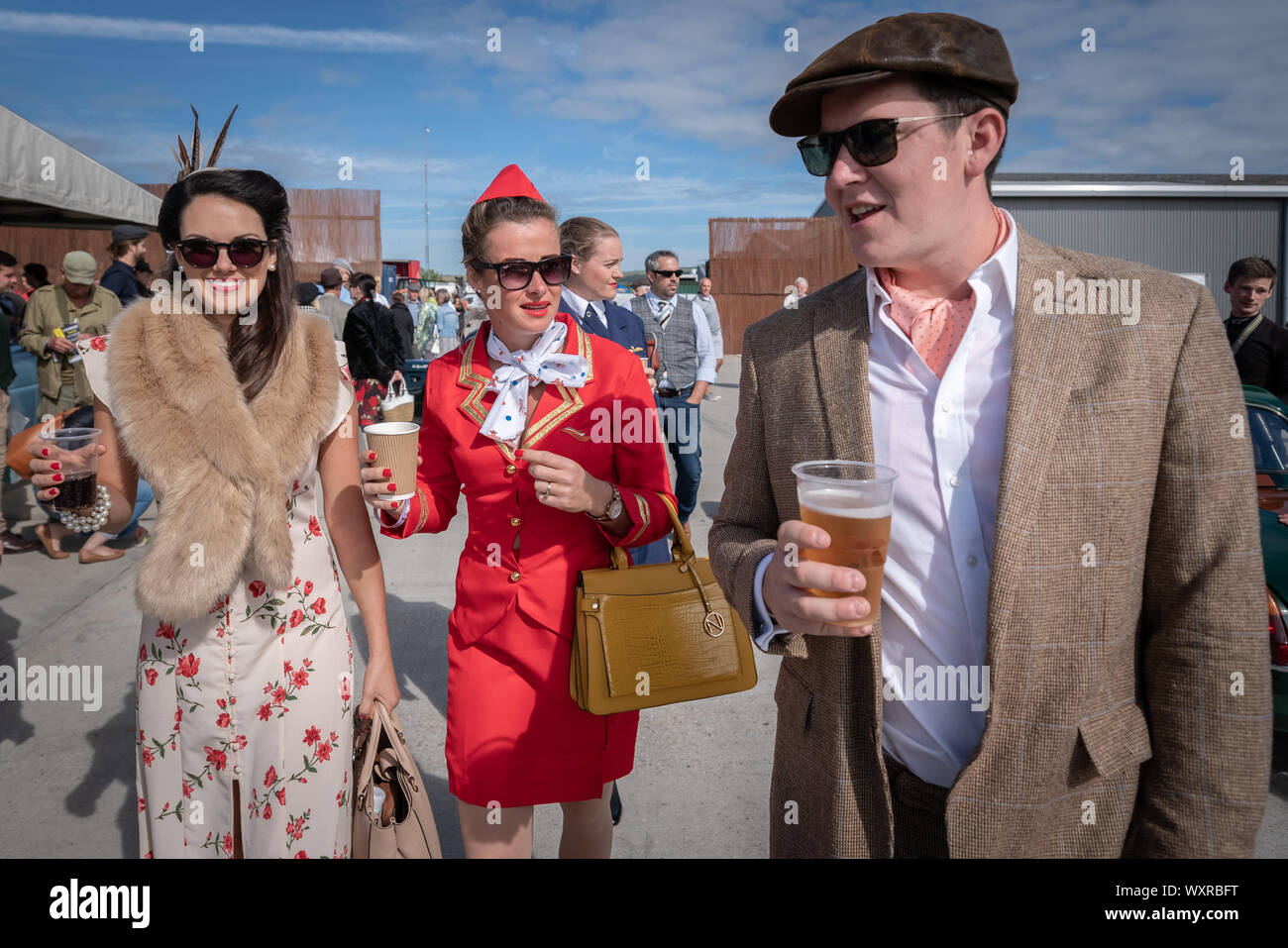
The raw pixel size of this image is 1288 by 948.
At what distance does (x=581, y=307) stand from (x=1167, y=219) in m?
27.4

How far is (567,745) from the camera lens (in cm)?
251

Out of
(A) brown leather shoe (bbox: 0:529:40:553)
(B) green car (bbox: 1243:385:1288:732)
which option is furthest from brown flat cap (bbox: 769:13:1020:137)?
(A) brown leather shoe (bbox: 0:529:40:553)

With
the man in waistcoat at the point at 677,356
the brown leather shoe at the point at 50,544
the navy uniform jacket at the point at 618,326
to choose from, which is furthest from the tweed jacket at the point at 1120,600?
the brown leather shoe at the point at 50,544

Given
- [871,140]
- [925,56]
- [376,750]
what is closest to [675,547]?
[376,750]

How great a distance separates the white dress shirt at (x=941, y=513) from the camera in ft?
5.14

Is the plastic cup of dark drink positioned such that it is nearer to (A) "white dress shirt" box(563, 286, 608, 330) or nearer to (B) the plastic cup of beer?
(B) the plastic cup of beer

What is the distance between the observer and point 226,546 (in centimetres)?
211

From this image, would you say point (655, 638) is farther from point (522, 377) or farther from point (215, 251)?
point (215, 251)

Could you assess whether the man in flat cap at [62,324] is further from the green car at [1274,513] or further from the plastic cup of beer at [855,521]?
the green car at [1274,513]

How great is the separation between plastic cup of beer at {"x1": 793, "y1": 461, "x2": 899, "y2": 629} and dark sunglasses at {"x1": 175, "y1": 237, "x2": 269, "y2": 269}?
1679 mm

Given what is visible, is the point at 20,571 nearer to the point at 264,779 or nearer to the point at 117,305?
the point at 117,305

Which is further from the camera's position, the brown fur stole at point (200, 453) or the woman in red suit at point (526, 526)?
the woman in red suit at point (526, 526)

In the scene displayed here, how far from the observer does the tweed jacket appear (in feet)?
4.73

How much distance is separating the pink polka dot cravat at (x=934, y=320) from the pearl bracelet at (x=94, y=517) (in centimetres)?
204
